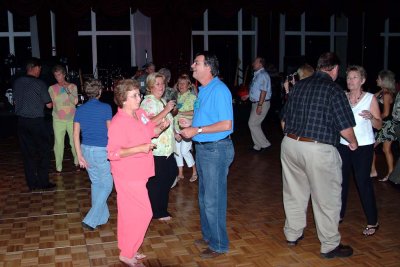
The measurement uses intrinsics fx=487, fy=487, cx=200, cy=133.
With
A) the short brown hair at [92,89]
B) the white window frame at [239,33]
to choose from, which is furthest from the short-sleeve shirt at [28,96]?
the white window frame at [239,33]

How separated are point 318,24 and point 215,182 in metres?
12.8

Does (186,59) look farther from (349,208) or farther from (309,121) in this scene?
(309,121)

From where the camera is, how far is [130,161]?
10.4ft

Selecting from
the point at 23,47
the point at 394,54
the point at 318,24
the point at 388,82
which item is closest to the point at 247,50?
the point at 318,24

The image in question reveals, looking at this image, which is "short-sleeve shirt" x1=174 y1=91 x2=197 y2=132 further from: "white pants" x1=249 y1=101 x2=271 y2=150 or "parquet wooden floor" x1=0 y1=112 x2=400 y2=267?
"white pants" x1=249 y1=101 x2=271 y2=150

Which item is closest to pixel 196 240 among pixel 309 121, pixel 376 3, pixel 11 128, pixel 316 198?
pixel 316 198

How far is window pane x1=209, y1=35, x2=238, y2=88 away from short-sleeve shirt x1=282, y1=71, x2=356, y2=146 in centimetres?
1060

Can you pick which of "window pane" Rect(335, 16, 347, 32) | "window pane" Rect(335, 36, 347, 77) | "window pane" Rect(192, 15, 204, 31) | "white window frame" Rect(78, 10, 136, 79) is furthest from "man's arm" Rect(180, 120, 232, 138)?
"window pane" Rect(335, 16, 347, 32)

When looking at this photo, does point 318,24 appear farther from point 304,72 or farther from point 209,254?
point 209,254

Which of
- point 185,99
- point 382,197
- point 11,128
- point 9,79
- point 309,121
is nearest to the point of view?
point 309,121

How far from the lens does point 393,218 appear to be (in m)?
4.41

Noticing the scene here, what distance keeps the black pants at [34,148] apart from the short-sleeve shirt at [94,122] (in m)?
1.47

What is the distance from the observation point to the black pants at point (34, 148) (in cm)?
534

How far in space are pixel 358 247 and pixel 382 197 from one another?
1.58m
